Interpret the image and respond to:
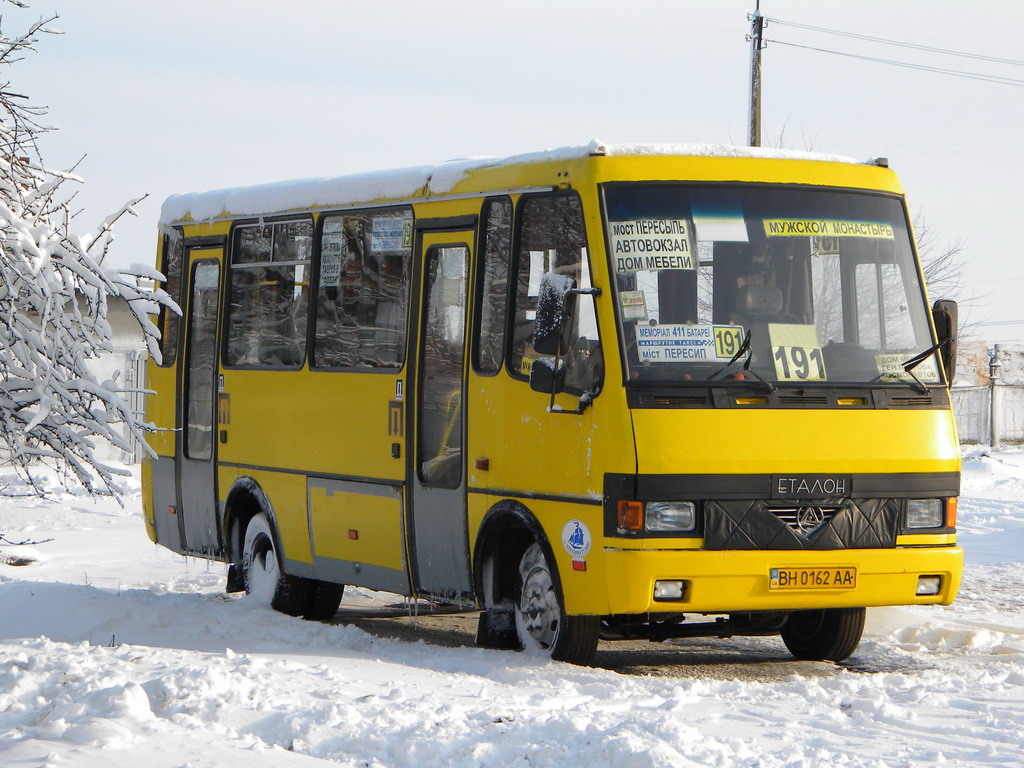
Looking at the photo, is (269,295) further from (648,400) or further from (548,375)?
(648,400)

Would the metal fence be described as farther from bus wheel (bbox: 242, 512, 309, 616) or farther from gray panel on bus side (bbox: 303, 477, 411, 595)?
gray panel on bus side (bbox: 303, 477, 411, 595)

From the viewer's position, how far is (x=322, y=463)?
38.9 ft

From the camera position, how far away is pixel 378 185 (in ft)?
37.6

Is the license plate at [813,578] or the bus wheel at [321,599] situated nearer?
the license plate at [813,578]

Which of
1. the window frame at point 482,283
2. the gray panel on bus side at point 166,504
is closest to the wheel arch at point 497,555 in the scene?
the window frame at point 482,283

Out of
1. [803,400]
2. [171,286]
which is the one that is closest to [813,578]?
[803,400]

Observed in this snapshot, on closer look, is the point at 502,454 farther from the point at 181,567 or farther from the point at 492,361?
the point at 181,567

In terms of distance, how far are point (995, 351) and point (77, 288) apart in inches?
1181

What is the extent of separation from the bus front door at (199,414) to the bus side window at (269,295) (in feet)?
1.00

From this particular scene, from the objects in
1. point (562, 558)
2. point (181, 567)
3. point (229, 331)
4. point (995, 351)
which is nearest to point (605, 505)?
point (562, 558)

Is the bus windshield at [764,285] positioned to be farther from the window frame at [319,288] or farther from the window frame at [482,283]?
the window frame at [319,288]

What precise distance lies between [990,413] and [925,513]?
26953 millimetres

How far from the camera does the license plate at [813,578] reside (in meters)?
8.98

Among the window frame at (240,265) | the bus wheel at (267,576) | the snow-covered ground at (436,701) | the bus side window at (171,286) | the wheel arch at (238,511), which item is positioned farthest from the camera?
the bus side window at (171,286)
